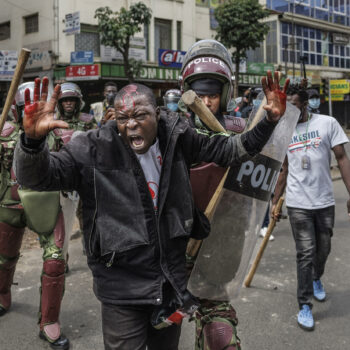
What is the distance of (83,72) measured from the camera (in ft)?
67.6

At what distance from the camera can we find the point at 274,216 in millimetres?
4512

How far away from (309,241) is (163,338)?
6.76ft

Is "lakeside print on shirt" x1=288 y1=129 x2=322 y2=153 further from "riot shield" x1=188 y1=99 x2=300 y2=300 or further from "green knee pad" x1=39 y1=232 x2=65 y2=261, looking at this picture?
"green knee pad" x1=39 y1=232 x2=65 y2=261

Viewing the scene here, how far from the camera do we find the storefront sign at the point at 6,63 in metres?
17.1

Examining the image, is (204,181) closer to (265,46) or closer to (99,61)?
(99,61)

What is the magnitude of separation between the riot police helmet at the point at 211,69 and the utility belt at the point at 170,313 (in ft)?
4.31

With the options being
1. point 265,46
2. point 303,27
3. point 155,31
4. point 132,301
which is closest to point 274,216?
point 132,301

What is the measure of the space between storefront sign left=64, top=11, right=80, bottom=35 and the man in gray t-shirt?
56.3 feet

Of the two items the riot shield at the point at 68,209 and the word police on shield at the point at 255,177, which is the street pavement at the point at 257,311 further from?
the word police on shield at the point at 255,177

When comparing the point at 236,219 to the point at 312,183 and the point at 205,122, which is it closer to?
the point at 205,122

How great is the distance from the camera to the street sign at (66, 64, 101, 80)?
20.5m

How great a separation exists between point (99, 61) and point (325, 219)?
18849 millimetres

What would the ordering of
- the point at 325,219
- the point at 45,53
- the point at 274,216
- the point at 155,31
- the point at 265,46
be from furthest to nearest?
the point at 265,46
the point at 155,31
the point at 45,53
the point at 274,216
the point at 325,219

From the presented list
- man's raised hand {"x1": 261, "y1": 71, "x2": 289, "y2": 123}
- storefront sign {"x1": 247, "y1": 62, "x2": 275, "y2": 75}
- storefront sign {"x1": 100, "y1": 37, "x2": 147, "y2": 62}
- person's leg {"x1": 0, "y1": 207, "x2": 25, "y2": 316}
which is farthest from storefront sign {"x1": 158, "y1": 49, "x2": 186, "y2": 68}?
man's raised hand {"x1": 261, "y1": 71, "x2": 289, "y2": 123}
